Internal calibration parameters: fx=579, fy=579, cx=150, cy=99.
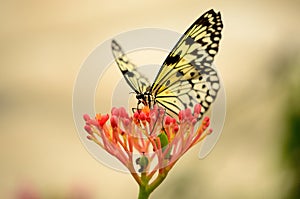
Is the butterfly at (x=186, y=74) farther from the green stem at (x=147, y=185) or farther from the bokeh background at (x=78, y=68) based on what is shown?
the bokeh background at (x=78, y=68)

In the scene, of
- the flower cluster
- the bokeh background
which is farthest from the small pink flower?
the bokeh background

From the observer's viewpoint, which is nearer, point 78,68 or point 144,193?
point 144,193

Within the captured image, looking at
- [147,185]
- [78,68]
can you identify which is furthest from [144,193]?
[78,68]

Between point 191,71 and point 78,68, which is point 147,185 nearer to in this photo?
point 191,71

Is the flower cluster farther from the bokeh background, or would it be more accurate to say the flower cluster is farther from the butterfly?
the bokeh background

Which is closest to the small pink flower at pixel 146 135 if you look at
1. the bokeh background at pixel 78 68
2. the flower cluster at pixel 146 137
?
the flower cluster at pixel 146 137

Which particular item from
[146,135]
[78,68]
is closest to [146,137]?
[146,135]

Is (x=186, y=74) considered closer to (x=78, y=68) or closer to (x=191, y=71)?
(x=191, y=71)

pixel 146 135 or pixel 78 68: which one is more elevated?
pixel 78 68
